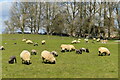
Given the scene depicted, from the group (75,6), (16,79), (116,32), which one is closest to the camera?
(16,79)

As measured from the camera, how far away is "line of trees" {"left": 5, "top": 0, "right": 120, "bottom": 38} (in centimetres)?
6200

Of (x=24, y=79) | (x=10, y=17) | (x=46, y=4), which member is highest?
(x=46, y=4)

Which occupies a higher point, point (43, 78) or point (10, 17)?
point (10, 17)

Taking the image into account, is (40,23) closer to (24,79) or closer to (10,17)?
(10,17)

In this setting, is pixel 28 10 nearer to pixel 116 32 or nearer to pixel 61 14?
pixel 61 14

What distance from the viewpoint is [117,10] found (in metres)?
62.7

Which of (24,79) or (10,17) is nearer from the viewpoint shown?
(24,79)

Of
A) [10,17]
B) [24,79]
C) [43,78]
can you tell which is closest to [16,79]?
[24,79]

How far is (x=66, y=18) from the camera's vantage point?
64312mm

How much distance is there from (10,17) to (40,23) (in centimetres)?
922

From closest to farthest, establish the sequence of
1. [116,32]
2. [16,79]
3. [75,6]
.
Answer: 1. [16,79]
2. [116,32]
3. [75,6]

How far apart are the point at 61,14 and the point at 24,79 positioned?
55.1m

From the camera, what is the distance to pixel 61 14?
64562 mm

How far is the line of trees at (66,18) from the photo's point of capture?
203 feet
